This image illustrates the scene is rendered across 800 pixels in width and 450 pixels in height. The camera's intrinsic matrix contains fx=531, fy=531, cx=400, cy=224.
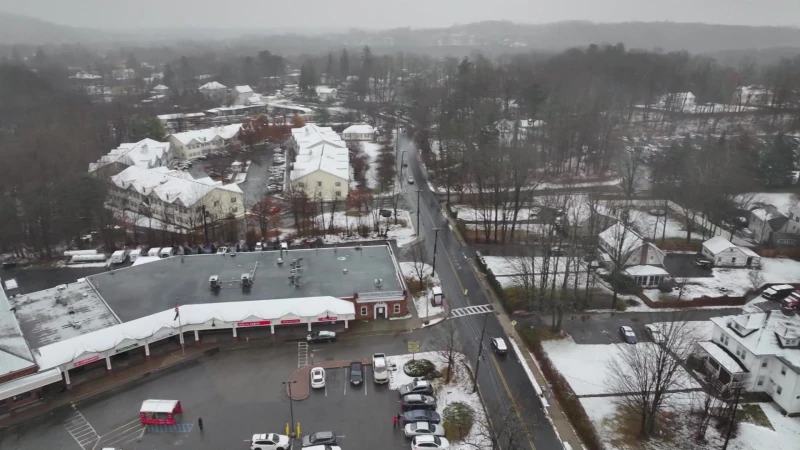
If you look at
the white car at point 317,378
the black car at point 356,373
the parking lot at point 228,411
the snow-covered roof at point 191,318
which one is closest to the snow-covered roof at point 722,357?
the parking lot at point 228,411

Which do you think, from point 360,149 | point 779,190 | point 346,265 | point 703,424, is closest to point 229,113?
point 360,149

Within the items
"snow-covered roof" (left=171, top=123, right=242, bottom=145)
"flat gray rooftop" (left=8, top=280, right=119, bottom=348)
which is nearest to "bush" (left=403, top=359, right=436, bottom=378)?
"flat gray rooftop" (left=8, top=280, right=119, bottom=348)

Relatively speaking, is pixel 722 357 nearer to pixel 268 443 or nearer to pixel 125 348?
pixel 268 443

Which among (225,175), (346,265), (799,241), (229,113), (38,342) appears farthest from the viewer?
(229,113)

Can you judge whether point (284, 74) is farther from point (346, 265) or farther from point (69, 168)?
point (346, 265)

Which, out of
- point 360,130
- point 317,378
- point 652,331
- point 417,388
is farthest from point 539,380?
point 360,130

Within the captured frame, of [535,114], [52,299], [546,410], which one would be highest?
[535,114]

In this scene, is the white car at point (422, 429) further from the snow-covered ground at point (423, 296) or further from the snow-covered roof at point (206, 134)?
the snow-covered roof at point (206, 134)

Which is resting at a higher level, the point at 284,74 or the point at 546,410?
the point at 284,74
